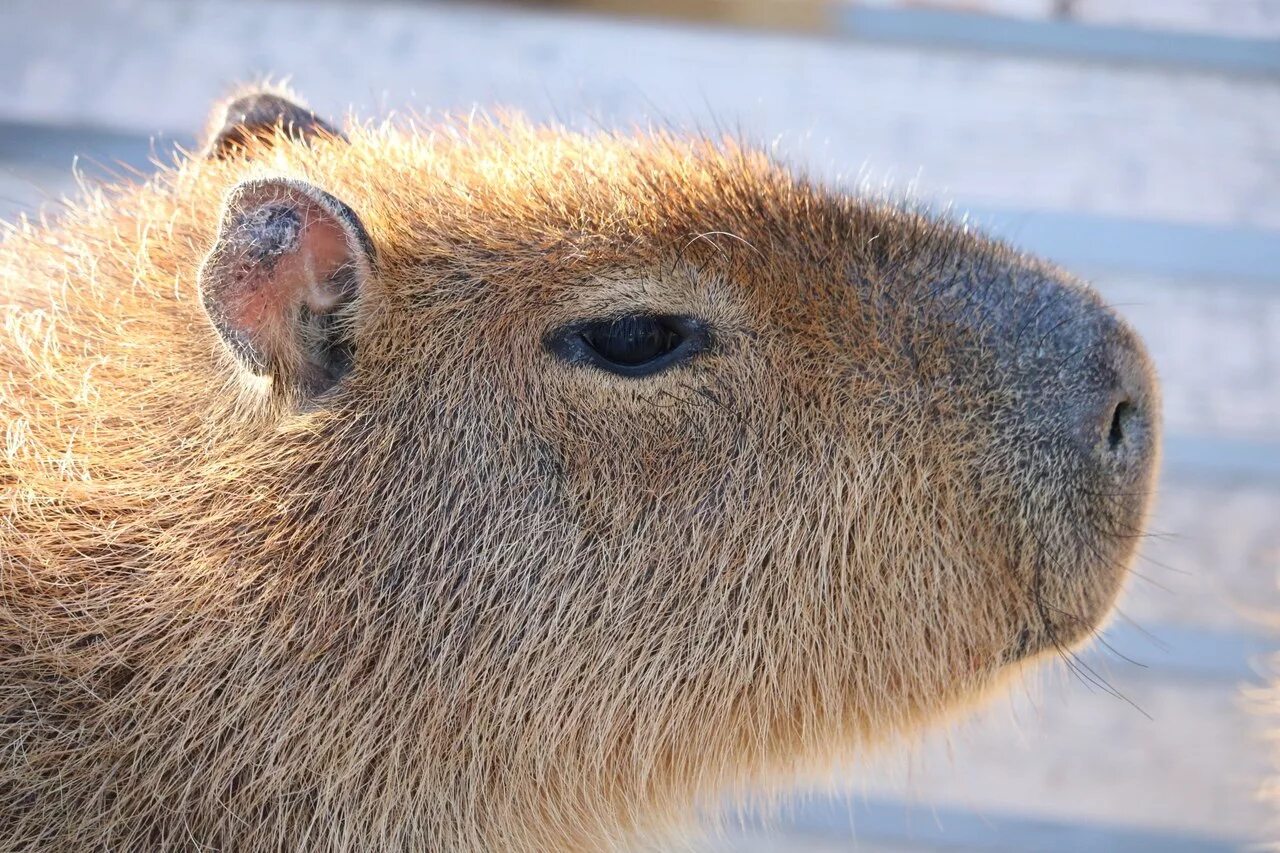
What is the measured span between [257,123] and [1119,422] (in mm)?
1489

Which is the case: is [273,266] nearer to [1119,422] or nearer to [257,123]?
[257,123]

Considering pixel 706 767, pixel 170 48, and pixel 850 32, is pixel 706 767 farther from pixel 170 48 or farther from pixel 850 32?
pixel 170 48

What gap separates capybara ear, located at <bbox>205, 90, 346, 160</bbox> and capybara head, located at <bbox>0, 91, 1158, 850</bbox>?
28 centimetres

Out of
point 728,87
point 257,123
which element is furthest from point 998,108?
point 257,123

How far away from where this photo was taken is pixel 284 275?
5.08 ft

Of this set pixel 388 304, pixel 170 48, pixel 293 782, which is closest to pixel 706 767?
pixel 293 782

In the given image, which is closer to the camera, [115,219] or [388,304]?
[388,304]

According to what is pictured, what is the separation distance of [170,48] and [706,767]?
2739 mm

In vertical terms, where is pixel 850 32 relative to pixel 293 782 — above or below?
above

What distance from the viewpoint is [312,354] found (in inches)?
63.6

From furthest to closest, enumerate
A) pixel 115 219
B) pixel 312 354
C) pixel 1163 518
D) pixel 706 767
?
1. pixel 1163 518
2. pixel 115 219
3. pixel 706 767
4. pixel 312 354

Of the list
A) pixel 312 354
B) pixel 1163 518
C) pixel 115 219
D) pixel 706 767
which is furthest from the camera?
pixel 1163 518

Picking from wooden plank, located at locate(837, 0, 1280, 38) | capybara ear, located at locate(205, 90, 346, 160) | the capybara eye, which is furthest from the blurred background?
the capybara eye

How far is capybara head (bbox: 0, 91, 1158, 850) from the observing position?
5.26 ft
